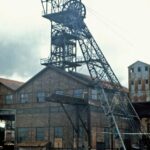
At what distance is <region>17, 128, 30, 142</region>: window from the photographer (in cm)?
4245

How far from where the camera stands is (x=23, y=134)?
4281 centimetres

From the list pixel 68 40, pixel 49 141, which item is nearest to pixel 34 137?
pixel 49 141

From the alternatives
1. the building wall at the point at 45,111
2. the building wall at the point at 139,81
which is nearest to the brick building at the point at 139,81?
the building wall at the point at 139,81

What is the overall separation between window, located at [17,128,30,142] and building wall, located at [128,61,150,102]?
34.9 m

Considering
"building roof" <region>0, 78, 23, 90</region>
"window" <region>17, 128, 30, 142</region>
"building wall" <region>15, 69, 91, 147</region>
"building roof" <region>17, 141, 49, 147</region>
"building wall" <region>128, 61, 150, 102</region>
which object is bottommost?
"building roof" <region>17, 141, 49, 147</region>

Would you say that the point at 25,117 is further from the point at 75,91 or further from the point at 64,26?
the point at 64,26

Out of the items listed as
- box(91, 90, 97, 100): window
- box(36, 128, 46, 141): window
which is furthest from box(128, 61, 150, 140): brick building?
box(36, 128, 46, 141): window

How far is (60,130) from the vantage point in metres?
39.9

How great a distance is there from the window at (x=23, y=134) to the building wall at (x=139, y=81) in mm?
34892

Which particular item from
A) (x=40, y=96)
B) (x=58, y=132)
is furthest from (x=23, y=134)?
(x=58, y=132)

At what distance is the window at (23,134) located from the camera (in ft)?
139

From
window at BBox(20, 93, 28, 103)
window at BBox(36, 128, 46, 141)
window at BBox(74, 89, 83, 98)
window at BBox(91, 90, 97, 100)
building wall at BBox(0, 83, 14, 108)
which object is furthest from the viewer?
building wall at BBox(0, 83, 14, 108)

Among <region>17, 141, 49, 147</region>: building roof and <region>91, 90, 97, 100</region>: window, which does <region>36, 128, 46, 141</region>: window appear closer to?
<region>17, 141, 49, 147</region>: building roof

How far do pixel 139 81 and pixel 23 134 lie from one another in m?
37.6
